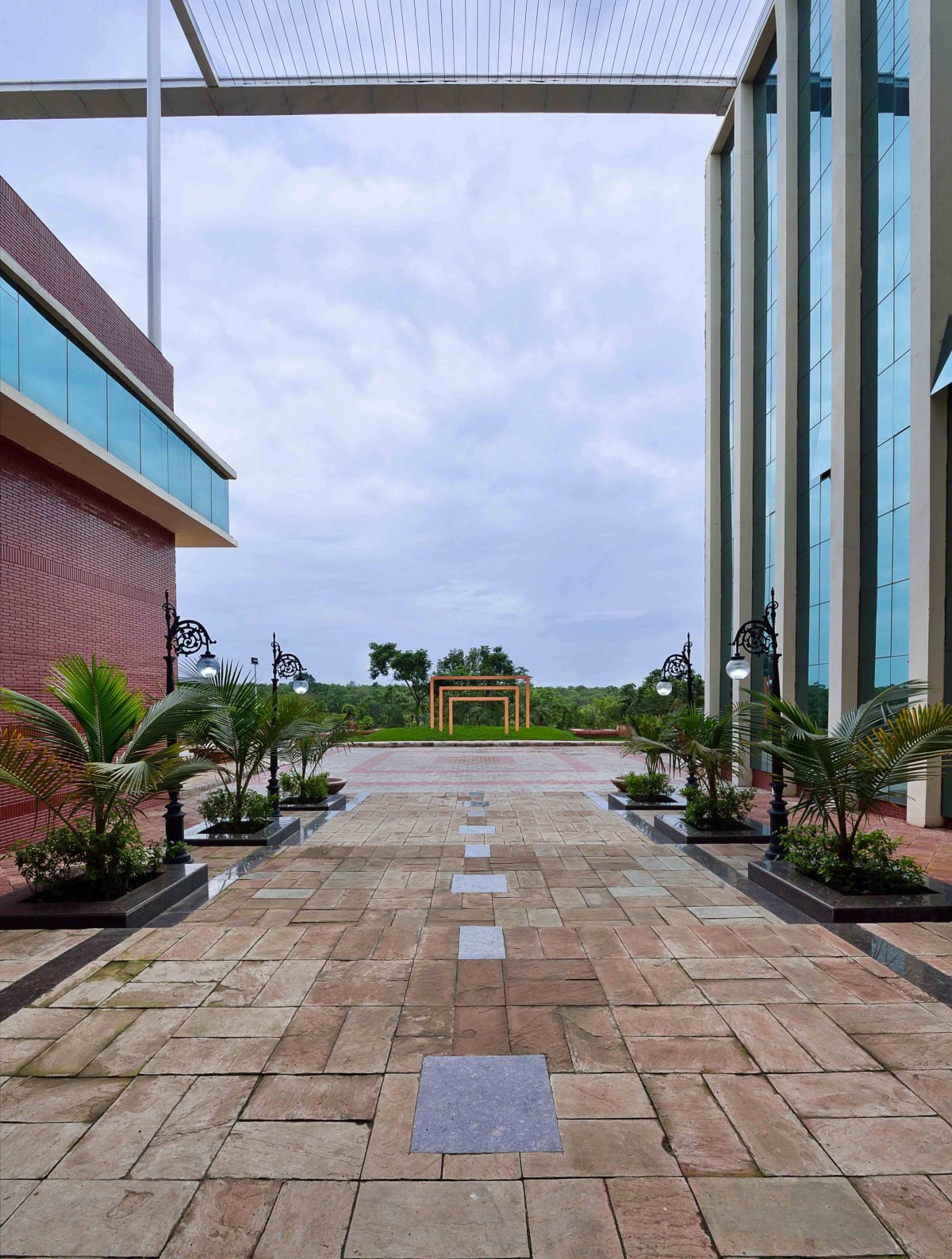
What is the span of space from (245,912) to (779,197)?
18.1m

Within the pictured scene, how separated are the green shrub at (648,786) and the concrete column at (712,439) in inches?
310

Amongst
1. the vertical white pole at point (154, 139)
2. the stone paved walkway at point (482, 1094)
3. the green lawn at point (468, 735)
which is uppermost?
the vertical white pole at point (154, 139)

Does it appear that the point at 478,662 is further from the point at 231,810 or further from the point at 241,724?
the point at 241,724

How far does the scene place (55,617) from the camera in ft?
37.1

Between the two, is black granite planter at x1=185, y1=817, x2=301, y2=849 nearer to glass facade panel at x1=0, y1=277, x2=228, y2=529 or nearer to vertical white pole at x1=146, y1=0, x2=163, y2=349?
glass facade panel at x1=0, y1=277, x2=228, y2=529

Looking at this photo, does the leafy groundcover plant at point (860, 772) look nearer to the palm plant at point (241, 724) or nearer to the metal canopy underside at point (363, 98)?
the palm plant at point (241, 724)

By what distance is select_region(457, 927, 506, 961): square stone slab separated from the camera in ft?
16.4

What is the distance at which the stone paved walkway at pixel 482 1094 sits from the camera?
2439 mm

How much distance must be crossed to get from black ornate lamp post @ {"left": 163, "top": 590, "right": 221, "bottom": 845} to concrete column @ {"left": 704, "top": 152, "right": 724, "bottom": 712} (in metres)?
14.7

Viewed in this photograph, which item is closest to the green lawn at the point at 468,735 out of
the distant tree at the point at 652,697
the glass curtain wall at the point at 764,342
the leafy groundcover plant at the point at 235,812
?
the distant tree at the point at 652,697

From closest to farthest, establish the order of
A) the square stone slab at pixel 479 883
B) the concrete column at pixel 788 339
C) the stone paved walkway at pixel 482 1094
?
1. the stone paved walkway at pixel 482 1094
2. the square stone slab at pixel 479 883
3. the concrete column at pixel 788 339

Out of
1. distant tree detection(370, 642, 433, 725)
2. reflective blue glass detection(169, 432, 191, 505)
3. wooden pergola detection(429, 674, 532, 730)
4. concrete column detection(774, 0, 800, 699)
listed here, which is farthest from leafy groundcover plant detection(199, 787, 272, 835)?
distant tree detection(370, 642, 433, 725)

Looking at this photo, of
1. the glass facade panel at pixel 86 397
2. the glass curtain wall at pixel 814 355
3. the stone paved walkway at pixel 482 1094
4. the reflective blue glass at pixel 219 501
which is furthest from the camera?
the reflective blue glass at pixel 219 501

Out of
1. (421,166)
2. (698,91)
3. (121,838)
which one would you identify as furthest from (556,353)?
(121,838)
